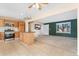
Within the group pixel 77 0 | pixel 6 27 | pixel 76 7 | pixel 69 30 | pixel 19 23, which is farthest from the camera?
pixel 69 30

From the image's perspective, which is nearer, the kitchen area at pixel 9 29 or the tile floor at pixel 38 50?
the tile floor at pixel 38 50

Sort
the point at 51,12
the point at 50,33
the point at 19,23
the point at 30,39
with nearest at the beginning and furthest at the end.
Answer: the point at 51,12
the point at 30,39
the point at 19,23
the point at 50,33

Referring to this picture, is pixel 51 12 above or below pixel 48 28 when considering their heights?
above

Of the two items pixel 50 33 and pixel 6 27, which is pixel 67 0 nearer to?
pixel 6 27

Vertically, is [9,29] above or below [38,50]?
above

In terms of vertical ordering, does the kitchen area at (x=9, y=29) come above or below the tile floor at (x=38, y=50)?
above

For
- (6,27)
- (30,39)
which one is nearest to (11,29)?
(6,27)

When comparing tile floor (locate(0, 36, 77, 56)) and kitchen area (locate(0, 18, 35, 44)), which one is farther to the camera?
kitchen area (locate(0, 18, 35, 44))

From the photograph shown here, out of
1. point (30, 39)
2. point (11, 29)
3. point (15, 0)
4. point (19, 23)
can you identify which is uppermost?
point (15, 0)

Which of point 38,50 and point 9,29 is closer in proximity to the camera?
point 38,50

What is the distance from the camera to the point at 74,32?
9.11 m

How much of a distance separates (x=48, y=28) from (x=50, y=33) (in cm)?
74

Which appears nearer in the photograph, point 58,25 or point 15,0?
point 15,0

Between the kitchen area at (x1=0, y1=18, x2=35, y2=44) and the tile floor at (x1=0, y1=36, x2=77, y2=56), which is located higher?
the kitchen area at (x1=0, y1=18, x2=35, y2=44)
